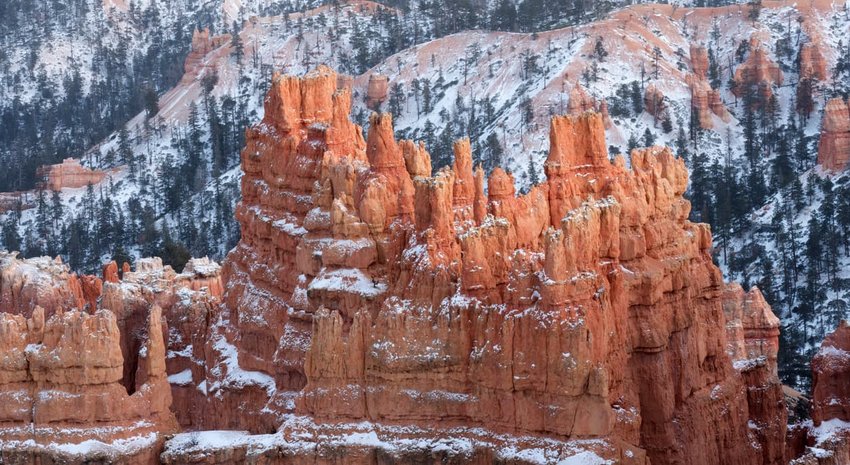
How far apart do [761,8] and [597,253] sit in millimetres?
134970

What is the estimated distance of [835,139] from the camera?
122688mm

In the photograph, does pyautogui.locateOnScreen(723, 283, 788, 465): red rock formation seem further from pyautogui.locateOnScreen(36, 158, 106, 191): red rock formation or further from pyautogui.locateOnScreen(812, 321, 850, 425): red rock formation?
pyautogui.locateOnScreen(36, 158, 106, 191): red rock formation

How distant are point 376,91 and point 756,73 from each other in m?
38.3

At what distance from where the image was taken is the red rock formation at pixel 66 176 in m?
163

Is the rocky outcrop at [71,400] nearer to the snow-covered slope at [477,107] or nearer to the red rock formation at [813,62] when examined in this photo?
the snow-covered slope at [477,107]

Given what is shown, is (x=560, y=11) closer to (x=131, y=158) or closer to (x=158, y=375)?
(x=131, y=158)

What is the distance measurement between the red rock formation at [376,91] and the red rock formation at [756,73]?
35436 millimetres

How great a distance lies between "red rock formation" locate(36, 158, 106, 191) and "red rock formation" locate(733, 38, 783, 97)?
6425 centimetres

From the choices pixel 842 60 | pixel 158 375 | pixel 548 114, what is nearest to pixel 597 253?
pixel 158 375

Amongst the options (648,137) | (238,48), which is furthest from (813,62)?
(238,48)

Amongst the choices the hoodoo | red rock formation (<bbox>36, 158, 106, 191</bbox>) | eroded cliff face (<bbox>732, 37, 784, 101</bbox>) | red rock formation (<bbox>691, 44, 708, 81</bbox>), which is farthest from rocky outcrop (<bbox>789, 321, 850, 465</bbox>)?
red rock formation (<bbox>36, 158, 106, 191</bbox>)

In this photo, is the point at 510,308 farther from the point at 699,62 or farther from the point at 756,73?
the point at 699,62

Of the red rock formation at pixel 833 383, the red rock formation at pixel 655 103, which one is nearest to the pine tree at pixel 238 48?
the red rock formation at pixel 655 103

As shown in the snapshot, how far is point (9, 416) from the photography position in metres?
59.9
